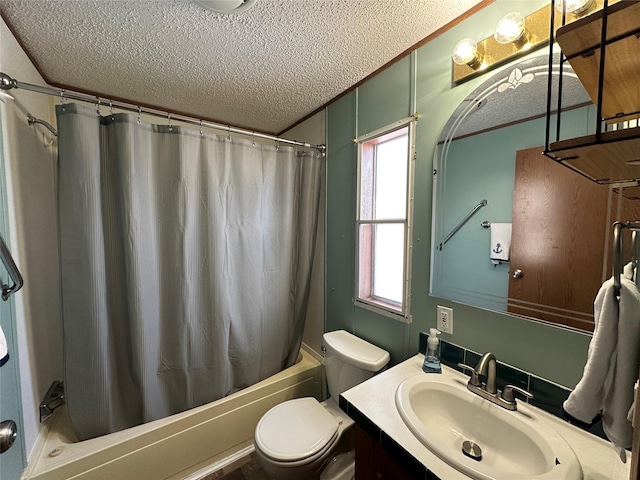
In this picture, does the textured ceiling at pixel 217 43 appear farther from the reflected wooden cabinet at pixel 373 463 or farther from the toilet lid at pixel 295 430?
the toilet lid at pixel 295 430

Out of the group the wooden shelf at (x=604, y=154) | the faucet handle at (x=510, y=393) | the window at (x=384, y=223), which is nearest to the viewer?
the wooden shelf at (x=604, y=154)

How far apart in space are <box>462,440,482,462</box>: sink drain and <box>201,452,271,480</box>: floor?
1220 mm

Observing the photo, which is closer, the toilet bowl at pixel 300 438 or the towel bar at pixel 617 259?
the towel bar at pixel 617 259

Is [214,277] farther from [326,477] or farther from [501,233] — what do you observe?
[501,233]

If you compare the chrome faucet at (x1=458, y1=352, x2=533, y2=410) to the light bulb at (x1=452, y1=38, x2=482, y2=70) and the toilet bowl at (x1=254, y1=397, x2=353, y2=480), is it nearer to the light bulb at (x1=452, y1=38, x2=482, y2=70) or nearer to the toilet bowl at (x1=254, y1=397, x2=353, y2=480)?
the toilet bowl at (x1=254, y1=397, x2=353, y2=480)

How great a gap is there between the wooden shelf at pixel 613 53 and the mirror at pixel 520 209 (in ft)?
0.94

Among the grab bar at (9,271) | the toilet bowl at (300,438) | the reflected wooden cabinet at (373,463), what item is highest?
the grab bar at (9,271)

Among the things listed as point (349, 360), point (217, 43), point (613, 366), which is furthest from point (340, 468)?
point (217, 43)

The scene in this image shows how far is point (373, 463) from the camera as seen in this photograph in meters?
0.84

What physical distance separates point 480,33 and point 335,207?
1.11 m

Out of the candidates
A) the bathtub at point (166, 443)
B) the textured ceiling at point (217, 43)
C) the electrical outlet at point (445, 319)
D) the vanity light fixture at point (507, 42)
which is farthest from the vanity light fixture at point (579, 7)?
the bathtub at point (166, 443)

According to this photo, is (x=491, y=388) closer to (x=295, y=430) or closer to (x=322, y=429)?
(x=322, y=429)

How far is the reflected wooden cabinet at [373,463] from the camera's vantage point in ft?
2.49

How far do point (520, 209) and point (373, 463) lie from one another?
3.37 feet
